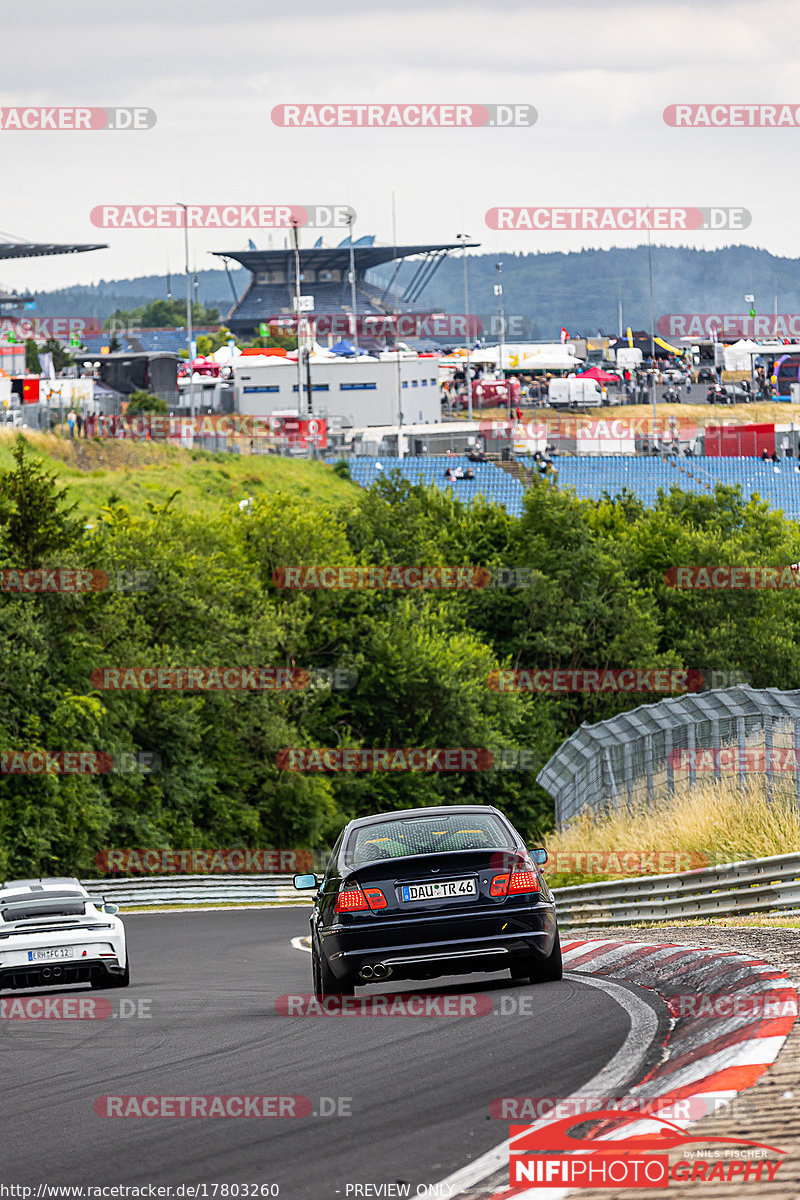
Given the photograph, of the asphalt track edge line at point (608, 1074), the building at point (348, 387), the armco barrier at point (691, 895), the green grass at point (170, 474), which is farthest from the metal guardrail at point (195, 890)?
the building at point (348, 387)

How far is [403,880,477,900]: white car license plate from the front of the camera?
10492mm

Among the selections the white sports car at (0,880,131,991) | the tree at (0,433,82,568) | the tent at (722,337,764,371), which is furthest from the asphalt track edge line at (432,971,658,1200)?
the tent at (722,337,764,371)

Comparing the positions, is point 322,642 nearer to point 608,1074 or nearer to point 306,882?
point 306,882

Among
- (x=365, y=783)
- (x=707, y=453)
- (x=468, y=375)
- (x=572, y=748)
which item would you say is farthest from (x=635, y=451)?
(x=572, y=748)

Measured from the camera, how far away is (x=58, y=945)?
47.2ft

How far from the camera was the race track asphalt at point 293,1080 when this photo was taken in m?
5.93

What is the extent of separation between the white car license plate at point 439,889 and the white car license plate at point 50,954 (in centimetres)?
496

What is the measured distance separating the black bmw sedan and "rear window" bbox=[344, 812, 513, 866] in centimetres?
2

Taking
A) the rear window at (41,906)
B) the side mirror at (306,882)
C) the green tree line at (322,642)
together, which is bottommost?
the green tree line at (322,642)

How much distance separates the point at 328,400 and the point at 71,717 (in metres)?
75.4

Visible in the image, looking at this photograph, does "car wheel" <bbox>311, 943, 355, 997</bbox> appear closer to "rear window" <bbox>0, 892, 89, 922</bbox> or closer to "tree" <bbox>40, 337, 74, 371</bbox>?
"rear window" <bbox>0, 892, 89, 922</bbox>

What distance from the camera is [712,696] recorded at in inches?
878

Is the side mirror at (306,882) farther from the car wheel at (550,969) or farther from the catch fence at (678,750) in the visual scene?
the catch fence at (678,750)

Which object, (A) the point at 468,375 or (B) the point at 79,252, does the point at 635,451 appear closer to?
(A) the point at 468,375
